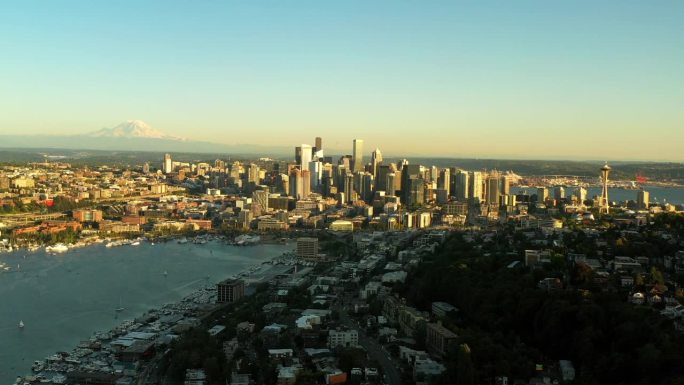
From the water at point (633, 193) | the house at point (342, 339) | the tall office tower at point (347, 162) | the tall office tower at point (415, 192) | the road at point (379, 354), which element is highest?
the tall office tower at point (347, 162)

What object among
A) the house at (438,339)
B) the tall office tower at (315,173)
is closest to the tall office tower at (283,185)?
the tall office tower at (315,173)

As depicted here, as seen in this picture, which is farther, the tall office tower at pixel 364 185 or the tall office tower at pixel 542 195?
the tall office tower at pixel 364 185

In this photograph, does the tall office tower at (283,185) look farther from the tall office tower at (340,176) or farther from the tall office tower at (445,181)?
the tall office tower at (445,181)

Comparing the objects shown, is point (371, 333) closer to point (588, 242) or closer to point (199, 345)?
point (199, 345)

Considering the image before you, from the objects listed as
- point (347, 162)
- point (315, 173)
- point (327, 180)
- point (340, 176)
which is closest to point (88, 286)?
point (327, 180)

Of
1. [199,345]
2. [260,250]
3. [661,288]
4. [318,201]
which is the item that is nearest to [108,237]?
[260,250]
